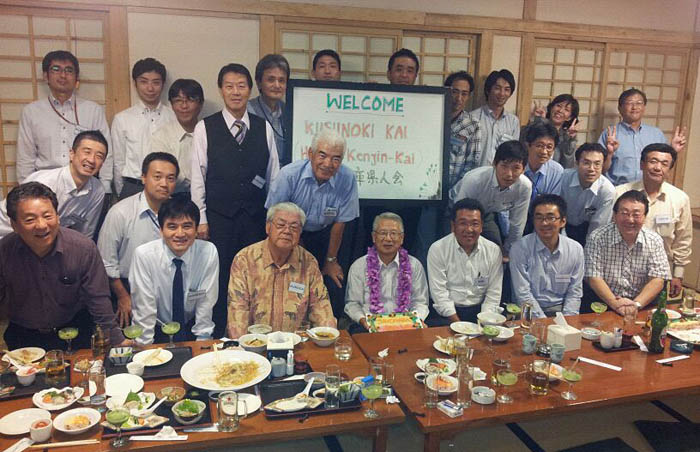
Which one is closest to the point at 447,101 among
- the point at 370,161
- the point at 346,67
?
the point at 370,161

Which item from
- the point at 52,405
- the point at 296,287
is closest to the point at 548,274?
the point at 296,287

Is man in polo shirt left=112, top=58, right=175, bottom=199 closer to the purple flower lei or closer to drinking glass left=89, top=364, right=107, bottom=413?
the purple flower lei

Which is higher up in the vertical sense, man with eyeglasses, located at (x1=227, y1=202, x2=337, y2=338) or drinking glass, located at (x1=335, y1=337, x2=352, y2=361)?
man with eyeglasses, located at (x1=227, y1=202, x2=337, y2=338)

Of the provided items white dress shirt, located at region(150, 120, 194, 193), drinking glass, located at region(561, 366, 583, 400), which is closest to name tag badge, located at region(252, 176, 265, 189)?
white dress shirt, located at region(150, 120, 194, 193)

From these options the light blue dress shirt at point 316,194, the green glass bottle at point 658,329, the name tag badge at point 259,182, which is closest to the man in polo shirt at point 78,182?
the name tag badge at point 259,182

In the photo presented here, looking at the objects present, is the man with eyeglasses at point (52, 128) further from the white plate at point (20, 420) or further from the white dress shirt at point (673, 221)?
the white dress shirt at point (673, 221)

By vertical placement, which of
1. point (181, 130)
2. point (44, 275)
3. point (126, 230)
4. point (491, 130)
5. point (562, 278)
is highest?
point (491, 130)

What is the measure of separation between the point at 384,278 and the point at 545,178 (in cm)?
166

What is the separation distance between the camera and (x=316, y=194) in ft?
11.2

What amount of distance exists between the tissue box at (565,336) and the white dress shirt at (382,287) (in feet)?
2.79

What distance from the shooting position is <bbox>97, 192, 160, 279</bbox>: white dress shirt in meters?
3.24

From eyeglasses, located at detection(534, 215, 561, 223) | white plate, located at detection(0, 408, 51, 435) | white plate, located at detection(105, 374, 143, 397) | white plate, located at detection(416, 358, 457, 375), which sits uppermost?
eyeglasses, located at detection(534, 215, 561, 223)

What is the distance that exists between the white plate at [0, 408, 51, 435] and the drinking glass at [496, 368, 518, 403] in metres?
1.61

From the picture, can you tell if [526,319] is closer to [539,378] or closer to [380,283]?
[539,378]
